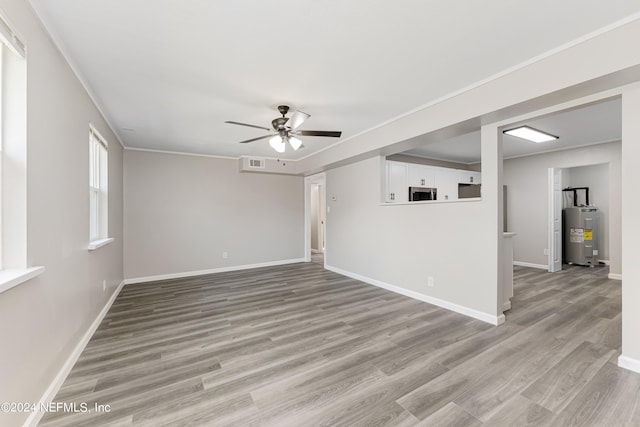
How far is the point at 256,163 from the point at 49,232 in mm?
4156

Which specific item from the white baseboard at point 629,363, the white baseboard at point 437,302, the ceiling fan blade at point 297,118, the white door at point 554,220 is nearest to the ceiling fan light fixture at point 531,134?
the white door at point 554,220

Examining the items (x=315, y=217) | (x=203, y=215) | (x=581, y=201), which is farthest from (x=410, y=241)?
(x=581, y=201)

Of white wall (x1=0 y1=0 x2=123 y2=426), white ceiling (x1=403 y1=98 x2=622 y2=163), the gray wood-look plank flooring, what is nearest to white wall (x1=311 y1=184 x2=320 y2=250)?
white ceiling (x1=403 y1=98 x2=622 y2=163)

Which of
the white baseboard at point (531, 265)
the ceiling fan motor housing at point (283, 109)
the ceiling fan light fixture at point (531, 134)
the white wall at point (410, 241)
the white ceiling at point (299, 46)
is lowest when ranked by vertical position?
the white baseboard at point (531, 265)

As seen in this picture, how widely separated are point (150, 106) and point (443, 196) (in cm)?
560

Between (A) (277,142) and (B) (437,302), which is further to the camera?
(B) (437,302)

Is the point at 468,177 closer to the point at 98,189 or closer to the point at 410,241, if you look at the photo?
the point at 410,241

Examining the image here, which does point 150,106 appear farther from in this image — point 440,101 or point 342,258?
point 342,258

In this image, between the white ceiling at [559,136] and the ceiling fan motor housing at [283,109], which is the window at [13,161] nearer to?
the ceiling fan motor housing at [283,109]

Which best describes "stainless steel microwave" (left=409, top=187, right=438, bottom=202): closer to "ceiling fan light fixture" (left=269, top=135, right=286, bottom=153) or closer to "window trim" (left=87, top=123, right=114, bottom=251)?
"ceiling fan light fixture" (left=269, top=135, right=286, bottom=153)

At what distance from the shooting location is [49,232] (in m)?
1.78

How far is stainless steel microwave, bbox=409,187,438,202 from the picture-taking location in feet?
16.2

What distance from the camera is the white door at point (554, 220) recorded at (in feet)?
18.0

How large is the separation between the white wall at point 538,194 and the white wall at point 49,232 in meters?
7.52
